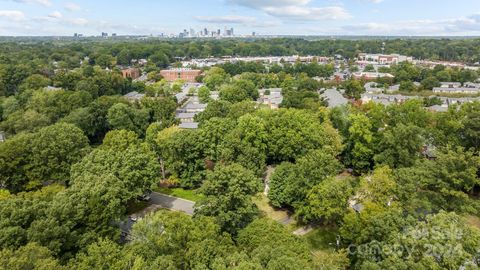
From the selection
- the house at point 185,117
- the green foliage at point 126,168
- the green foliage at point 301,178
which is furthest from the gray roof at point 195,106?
the green foliage at point 301,178

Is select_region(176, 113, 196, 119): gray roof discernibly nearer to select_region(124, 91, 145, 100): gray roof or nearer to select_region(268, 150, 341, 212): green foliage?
select_region(124, 91, 145, 100): gray roof

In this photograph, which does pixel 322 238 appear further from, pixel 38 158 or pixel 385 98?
pixel 385 98

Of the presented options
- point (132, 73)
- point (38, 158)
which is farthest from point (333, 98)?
point (132, 73)

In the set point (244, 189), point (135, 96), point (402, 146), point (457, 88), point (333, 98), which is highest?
point (457, 88)

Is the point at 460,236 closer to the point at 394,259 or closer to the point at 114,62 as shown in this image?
the point at 394,259

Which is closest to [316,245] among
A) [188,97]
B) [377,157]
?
[377,157]

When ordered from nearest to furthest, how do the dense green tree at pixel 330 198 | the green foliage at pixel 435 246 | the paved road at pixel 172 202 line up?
1. the green foliage at pixel 435 246
2. the dense green tree at pixel 330 198
3. the paved road at pixel 172 202

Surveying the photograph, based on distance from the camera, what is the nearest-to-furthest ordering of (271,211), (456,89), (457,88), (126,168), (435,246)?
(435,246), (126,168), (271,211), (456,89), (457,88)

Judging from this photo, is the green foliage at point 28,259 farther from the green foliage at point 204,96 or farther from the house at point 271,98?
the house at point 271,98
